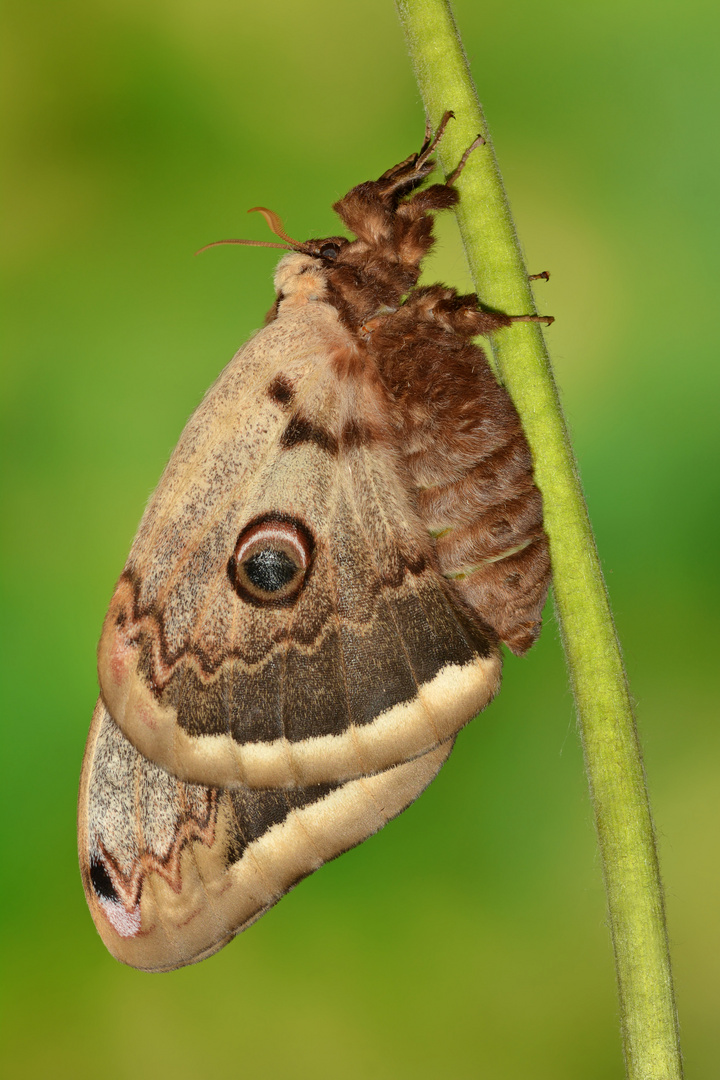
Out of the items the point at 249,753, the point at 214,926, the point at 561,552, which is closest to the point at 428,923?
the point at 214,926

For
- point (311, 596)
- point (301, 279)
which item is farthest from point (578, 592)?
point (301, 279)

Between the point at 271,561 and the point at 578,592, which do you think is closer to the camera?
the point at 578,592

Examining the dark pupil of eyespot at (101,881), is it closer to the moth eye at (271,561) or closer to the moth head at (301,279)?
the moth eye at (271,561)

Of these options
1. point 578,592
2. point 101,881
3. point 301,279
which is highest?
point 301,279

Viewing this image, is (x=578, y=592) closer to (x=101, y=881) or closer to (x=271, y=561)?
(x=271, y=561)

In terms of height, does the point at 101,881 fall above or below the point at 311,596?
below

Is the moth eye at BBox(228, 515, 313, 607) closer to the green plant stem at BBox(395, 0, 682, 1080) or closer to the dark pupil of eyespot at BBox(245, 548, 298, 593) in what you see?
the dark pupil of eyespot at BBox(245, 548, 298, 593)

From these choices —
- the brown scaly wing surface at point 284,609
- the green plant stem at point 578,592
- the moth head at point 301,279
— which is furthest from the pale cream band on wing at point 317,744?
the moth head at point 301,279
